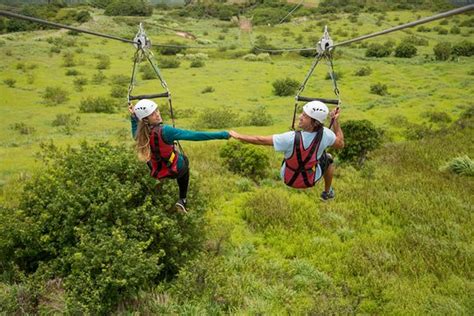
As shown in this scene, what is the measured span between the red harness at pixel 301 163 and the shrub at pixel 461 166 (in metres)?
12.4

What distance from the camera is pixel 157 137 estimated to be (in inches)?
280

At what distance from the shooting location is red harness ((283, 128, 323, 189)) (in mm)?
6934

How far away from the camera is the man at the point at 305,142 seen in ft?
22.2

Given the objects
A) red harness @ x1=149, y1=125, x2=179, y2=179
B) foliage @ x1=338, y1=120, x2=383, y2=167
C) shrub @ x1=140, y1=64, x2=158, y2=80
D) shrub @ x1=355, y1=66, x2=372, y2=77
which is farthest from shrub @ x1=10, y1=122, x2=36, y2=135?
shrub @ x1=355, y1=66, x2=372, y2=77

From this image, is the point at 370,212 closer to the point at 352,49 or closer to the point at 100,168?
the point at 100,168

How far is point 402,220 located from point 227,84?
2854cm

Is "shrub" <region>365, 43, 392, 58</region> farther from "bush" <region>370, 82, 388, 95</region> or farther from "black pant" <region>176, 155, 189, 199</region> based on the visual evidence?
"black pant" <region>176, 155, 189, 199</region>

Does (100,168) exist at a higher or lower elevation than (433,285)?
higher

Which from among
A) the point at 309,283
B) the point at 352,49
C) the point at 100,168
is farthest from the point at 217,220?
the point at 352,49

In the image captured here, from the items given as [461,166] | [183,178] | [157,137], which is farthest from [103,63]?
[157,137]

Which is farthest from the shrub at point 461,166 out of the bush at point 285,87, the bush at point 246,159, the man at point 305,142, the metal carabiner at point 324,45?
the bush at point 285,87

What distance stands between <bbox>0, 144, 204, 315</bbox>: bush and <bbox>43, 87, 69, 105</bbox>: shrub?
997 inches

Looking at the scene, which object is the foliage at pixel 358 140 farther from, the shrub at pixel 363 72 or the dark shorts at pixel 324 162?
the shrub at pixel 363 72

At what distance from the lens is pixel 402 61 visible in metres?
48.0
